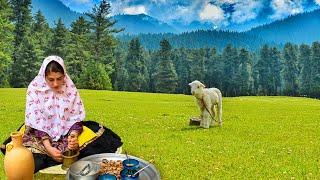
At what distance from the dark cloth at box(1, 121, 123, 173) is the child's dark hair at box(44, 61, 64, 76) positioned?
1.75 m

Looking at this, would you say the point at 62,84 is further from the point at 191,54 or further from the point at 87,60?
the point at 191,54

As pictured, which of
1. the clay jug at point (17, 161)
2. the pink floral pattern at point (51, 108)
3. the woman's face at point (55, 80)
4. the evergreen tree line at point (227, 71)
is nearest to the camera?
the clay jug at point (17, 161)

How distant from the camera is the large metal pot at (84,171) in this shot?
7052 millimetres

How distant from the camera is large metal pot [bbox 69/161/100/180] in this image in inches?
278

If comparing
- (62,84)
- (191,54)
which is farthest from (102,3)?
(62,84)

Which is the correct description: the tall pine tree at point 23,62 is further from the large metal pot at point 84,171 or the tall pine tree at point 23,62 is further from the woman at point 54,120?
the large metal pot at point 84,171

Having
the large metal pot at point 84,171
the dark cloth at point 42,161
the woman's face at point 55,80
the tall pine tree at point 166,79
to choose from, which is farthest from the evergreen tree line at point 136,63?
the large metal pot at point 84,171

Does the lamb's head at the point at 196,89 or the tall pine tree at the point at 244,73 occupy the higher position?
the tall pine tree at the point at 244,73

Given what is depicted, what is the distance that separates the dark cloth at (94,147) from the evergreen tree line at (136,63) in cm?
4497

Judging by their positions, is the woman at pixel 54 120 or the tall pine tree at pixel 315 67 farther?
the tall pine tree at pixel 315 67

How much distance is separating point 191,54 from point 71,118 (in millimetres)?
92298

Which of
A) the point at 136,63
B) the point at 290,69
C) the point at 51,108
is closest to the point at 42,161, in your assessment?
the point at 51,108

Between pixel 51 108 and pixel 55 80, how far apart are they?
73 centimetres

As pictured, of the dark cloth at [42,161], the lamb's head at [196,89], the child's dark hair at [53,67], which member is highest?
the child's dark hair at [53,67]
